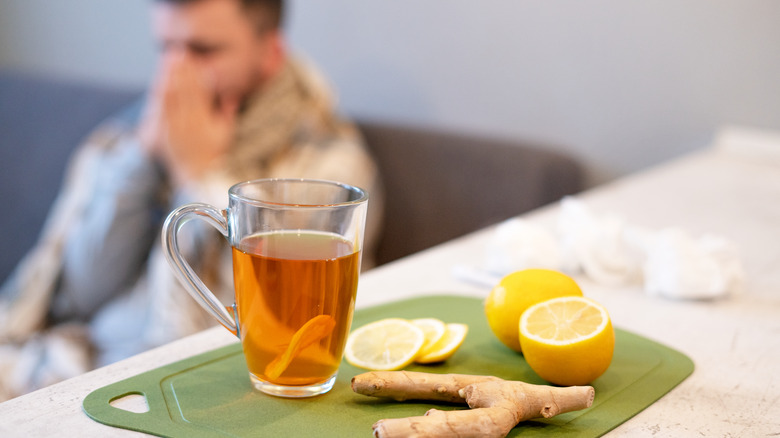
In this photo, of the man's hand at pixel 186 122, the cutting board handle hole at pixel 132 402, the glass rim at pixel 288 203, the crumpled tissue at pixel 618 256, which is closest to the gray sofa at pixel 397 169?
the man's hand at pixel 186 122

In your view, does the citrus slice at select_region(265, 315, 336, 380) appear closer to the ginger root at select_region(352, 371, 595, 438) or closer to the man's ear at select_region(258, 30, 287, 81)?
the ginger root at select_region(352, 371, 595, 438)

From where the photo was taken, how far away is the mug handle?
2.11 feet

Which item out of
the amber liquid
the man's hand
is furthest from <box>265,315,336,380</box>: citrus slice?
the man's hand

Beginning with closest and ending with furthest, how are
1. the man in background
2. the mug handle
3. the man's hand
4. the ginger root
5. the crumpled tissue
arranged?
the ginger root → the mug handle → the crumpled tissue → the man in background → the man's hand

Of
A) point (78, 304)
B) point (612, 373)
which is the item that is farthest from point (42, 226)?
point (612, 373)

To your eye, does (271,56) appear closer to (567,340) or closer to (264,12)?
(264,12)

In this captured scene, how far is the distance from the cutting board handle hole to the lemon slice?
0.18m

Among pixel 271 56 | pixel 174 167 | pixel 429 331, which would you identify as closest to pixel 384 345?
pixel 429 331

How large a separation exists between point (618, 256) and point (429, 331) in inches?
14.7

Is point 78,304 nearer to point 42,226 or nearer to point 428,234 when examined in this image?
point 42,226

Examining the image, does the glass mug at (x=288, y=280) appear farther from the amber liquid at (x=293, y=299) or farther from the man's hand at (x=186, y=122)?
the man's hand at (x=186, y=122)

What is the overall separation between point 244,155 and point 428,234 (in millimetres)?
552

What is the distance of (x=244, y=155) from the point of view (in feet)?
6.77

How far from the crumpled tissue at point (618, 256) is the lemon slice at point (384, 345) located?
294 mm
